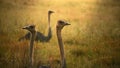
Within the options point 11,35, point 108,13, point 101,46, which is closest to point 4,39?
point 11,35

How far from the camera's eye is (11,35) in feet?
26.4

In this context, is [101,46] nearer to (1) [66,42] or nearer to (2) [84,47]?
(2) [84,47]

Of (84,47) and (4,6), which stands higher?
(4,6)

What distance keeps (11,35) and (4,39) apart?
1.61 feet

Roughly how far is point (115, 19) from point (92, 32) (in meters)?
2.11

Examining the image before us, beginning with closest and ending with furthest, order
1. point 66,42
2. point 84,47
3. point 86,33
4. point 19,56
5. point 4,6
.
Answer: point 19,56
point 84,47
point 66,42
point 86,33
point 4,6

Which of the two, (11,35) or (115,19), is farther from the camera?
(115,19)

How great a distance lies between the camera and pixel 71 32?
880 centimetres

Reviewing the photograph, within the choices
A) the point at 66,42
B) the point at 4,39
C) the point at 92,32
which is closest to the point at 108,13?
the point at 92,32

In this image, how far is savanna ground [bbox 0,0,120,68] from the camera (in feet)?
20.5

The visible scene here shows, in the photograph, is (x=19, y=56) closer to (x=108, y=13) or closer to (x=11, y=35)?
(x=11, y=35)

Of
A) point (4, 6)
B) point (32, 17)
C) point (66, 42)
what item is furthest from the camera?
point (4, 6)

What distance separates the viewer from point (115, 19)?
35.0 feet

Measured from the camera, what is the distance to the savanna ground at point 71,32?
624cm
